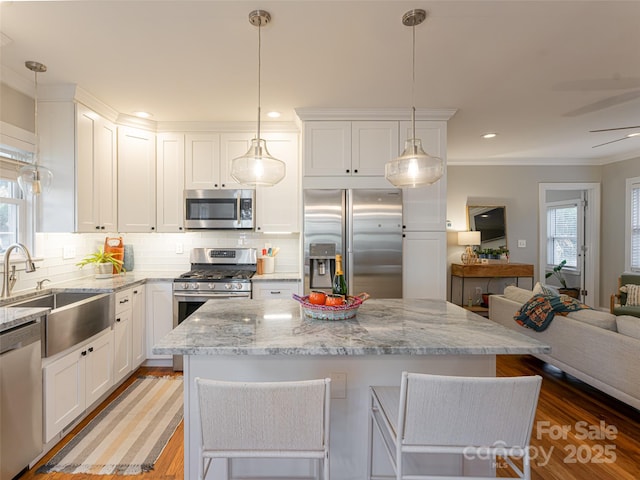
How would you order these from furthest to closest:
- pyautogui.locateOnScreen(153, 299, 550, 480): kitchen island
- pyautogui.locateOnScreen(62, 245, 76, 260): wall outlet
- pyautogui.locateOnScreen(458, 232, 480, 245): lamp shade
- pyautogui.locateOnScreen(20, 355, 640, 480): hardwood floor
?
1. pyautogui.locateOnScreen(458, 232, 480, 245): lamp shade
2. pyautogui.locateOnScreen(62, 245, 76, 260): wall outlet
3. pyautogui.locateOnScreen(20, 355, 640, 480): hardwood floor
4. pyautogui.locateOnScreen(153, 299, 550, 480): kitchen island

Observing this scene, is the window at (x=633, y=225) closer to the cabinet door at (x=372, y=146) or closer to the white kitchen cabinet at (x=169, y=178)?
the cabinet door at (x=372, y=146)

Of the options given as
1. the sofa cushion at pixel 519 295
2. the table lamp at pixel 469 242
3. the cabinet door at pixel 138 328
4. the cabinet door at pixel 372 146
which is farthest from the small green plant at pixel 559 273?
the cabinet door at pixel 138 328

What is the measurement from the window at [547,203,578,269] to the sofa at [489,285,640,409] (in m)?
3.63

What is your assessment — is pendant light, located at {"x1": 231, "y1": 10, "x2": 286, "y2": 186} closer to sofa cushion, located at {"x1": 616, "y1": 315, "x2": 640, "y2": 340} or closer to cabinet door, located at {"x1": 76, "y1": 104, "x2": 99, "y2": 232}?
cabinet door, located at {"x1": 76, "y1": 104, "x2": 99, "y2": 232}

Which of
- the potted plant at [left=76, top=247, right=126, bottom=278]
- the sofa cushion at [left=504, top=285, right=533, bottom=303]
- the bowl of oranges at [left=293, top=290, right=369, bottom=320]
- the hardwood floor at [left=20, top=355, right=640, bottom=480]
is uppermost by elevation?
the potted plant at [left=76, top=247, right=126, bottom=278]

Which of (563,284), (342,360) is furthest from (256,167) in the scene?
(563,284)

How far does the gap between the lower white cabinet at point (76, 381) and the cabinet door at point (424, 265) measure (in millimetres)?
2629

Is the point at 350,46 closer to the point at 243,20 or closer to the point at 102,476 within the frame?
the point at 243,20

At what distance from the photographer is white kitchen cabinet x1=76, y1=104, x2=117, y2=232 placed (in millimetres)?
2814

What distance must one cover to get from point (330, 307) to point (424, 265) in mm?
1880

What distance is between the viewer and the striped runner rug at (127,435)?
75.9 inches

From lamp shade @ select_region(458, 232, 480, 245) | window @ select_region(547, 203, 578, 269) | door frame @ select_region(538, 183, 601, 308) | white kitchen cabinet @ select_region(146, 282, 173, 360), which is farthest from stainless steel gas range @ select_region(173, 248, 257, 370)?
window @ select_region(547, 203, 578, 269)

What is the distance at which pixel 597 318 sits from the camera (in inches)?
102

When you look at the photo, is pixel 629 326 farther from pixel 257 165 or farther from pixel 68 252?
pixel 68 252
